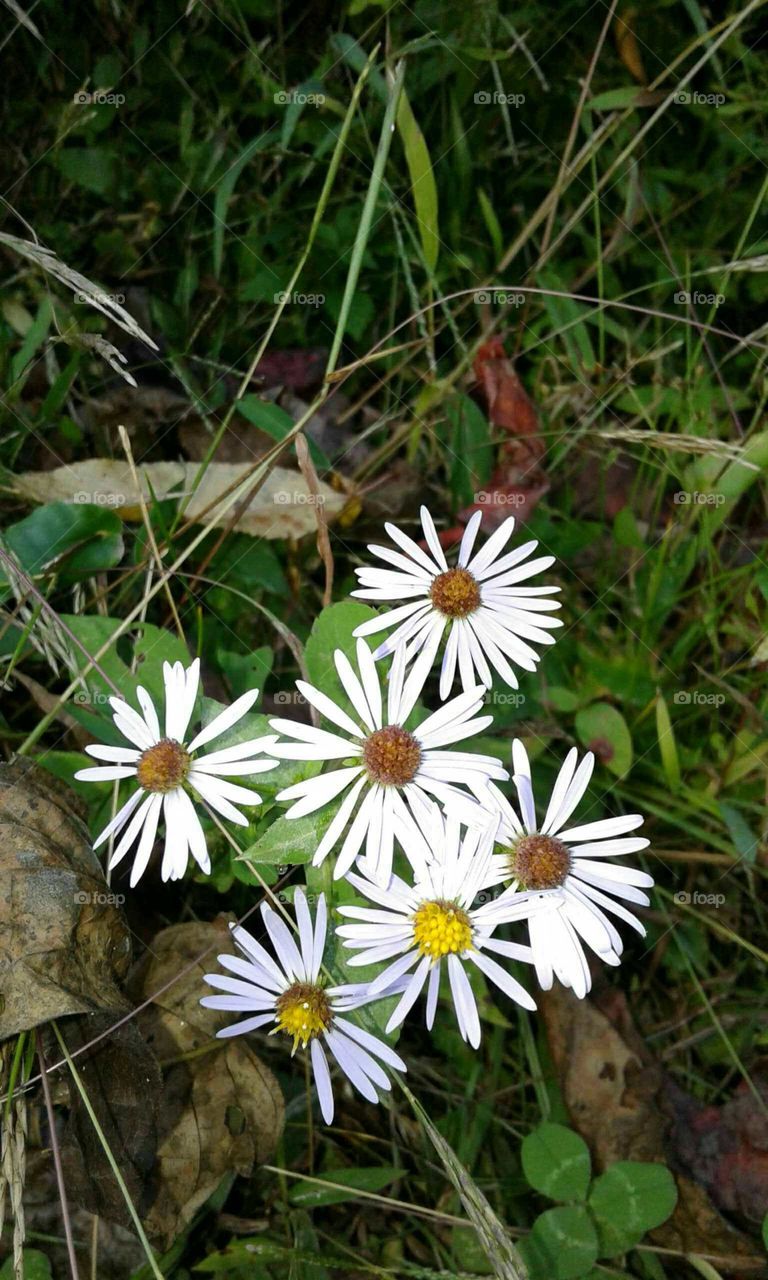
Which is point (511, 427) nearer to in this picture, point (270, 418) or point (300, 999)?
point (270, 418)

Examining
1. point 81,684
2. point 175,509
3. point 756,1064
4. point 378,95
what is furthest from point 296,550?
point 756,1064

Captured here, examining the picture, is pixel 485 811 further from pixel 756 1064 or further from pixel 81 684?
pixel 756 1064

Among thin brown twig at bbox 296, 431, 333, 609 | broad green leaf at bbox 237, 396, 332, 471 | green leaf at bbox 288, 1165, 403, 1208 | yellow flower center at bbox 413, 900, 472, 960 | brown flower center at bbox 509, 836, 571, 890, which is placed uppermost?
broad green leaf at bbox 237, 396, 332, 471

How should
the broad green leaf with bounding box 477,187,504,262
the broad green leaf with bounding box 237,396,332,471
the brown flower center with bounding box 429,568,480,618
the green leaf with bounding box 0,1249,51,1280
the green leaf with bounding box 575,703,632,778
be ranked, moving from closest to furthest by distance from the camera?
the brown flower center with bounding box 429,568,480,618 → the green leaf with bounding box 0,1249,51,1280 → the green leaf with bounding box 575,703,632,778 → the broad green leaf with bounding box 237,396,332,471 → the broad green leaf with bounding box 477,187,504,262

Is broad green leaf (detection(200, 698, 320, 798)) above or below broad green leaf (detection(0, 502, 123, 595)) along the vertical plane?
below

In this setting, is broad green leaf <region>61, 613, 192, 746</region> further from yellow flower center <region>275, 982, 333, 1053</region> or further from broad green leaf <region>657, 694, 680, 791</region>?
broad green leaf <region>657, 694, 680, 791</region>

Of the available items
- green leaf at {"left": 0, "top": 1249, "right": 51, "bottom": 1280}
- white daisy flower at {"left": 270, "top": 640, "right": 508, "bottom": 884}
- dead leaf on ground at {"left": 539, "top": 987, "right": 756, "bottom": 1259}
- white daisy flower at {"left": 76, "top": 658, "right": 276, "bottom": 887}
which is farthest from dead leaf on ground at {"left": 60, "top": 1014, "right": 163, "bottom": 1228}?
dead leaf on ground at {"left": 539, "top": 987, "right": 756, "bottom": 1259}

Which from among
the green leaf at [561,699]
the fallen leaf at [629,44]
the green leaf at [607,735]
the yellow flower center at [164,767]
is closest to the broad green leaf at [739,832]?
the green leaf at [607,735]

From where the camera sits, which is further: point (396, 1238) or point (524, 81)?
point (524, 81)
